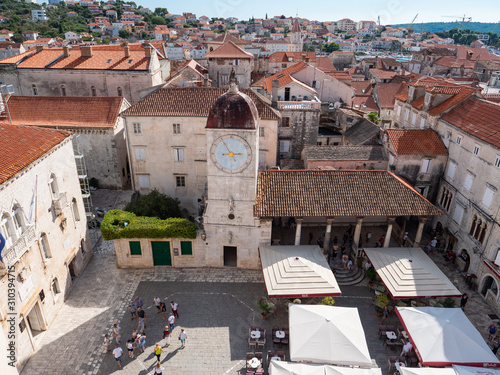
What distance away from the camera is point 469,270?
29156 mm

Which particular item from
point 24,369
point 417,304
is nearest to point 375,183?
point 417,304

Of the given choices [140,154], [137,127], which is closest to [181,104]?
[137,127]

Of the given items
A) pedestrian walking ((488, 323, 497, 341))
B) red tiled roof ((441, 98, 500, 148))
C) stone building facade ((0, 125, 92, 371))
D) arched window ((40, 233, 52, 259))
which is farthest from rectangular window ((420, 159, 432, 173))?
arched window ((40, 233, 52, 259))

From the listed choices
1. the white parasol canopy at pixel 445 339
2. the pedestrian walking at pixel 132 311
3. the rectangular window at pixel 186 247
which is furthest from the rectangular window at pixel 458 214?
the pedestrian walking at pixel 132 311

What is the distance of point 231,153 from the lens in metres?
25.9

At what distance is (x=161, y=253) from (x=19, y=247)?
10.8 metres

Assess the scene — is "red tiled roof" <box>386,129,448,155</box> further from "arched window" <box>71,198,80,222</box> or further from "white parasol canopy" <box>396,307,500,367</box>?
"arched window" <box>71,198,80,222</box>

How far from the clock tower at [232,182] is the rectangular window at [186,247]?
135cm

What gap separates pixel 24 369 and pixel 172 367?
8375 millimetres

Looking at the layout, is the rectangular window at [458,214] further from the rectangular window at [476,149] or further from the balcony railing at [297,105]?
the balcony railing at [297,105]

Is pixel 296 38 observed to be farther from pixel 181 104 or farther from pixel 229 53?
pixel 181 104

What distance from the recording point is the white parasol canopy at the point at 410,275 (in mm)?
23619

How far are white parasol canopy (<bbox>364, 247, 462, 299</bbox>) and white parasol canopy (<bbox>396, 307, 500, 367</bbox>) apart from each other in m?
1.80

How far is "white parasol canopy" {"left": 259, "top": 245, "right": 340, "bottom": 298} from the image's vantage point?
23516 millimetres
